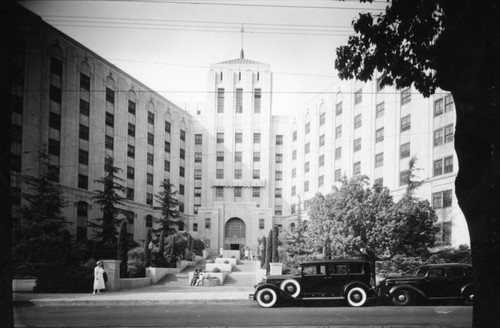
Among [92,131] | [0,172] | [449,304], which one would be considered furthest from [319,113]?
[0,172]

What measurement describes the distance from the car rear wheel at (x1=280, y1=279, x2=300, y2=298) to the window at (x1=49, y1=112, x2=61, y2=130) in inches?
1090

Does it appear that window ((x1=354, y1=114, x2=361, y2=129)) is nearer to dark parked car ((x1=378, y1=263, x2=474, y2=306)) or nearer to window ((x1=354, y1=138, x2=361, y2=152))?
window ((x1=354, y1=138, x2=361, y2=152))

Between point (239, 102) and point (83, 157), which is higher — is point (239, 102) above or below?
above

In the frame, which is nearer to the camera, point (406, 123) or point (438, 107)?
point (438, 107)

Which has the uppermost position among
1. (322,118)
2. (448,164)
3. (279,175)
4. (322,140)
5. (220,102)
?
(220,102)

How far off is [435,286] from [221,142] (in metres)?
43.1

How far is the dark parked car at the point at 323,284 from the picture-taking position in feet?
44.8

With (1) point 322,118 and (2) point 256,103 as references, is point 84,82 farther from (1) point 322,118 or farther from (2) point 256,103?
(1) point 322,118

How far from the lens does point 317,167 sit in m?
47.3

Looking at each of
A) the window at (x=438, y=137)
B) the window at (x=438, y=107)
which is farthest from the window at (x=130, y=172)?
the window at (x=438, y=107)

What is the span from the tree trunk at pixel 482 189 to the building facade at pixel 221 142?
1821cm

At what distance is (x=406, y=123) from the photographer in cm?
3350

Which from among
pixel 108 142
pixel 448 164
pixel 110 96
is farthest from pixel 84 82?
pixel 448 164

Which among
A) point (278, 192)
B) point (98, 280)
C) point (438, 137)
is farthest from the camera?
point (278, 192)
